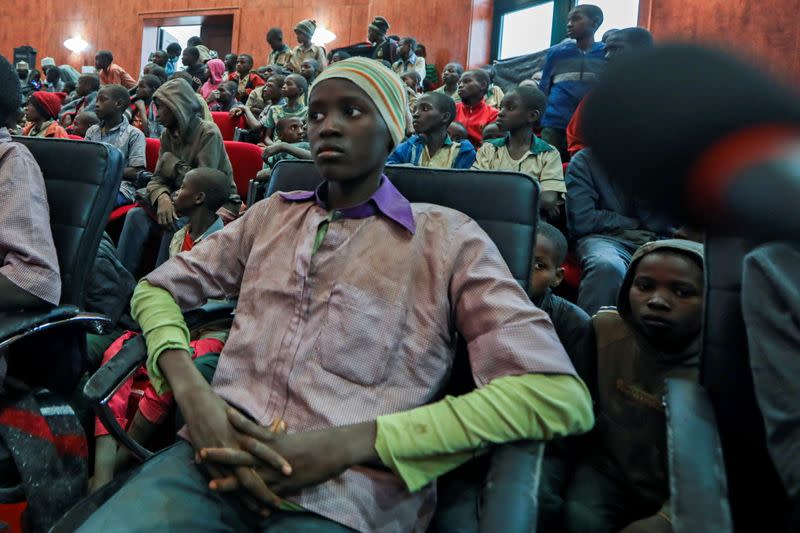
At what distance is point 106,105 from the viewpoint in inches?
141

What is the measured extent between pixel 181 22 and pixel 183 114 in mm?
7751

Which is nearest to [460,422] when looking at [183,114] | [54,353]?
[54,353]

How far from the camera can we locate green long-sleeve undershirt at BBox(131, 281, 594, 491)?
784 mm

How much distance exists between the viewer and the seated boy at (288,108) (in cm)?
428

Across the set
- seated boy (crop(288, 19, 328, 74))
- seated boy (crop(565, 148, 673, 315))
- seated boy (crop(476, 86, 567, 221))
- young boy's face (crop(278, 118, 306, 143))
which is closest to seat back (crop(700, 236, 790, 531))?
seated boy (crop(565, 148, 673, 315))

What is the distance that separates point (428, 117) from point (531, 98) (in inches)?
18.0

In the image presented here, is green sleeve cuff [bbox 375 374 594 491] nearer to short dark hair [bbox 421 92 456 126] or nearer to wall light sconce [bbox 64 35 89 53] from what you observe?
short dark hair [bbox 421 92 456 126]

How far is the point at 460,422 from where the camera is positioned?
0.80m

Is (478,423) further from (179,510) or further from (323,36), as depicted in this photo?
(323,36)

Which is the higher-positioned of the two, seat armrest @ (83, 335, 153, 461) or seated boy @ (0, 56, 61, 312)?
seated boy @ (0, 56, 61, 312)

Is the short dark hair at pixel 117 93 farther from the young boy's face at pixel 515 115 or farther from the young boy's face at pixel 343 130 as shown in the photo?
the young boy's face at pixel 343 130

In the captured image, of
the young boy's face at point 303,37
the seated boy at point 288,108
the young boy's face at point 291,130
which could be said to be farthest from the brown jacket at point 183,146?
the young boy's face at point 303,37

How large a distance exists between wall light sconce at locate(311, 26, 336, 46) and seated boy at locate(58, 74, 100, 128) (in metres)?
3.24

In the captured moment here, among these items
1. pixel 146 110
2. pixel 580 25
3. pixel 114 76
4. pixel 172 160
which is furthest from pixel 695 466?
pixel 114 76
